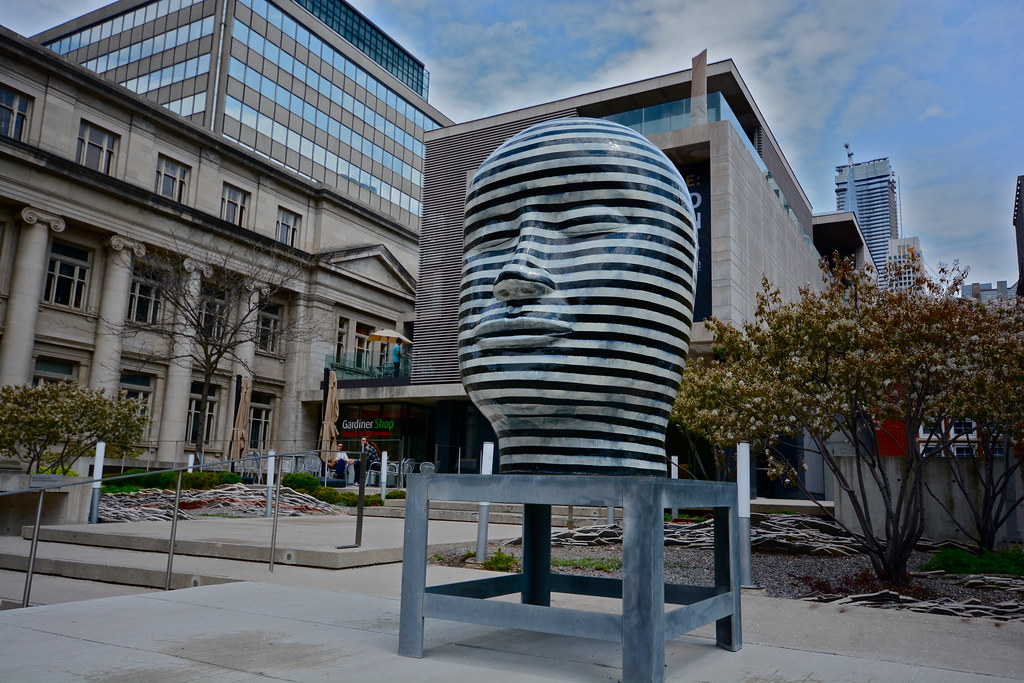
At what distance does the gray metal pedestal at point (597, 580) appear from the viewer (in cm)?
384

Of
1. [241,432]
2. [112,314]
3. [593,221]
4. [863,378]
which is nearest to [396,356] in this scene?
[241,432]

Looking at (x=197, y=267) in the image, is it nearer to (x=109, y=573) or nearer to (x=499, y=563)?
(x=109, y=573)

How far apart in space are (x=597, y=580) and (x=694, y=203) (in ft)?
73.8

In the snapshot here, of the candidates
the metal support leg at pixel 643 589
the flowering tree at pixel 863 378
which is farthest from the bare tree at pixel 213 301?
the metal support leg at pixel 643 589

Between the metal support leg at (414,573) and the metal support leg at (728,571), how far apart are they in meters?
1.92

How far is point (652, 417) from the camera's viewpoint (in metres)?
4.57

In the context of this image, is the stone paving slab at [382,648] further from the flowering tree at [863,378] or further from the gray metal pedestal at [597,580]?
the flowering tree at [863,378]

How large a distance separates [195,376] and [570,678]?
34.7 m

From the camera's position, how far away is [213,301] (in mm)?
27625

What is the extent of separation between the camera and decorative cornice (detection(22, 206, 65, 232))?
2830 centimetres

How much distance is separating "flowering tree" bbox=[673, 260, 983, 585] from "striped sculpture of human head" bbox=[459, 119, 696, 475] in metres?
5.71

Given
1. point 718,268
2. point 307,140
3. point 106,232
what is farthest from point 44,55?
point 718,268

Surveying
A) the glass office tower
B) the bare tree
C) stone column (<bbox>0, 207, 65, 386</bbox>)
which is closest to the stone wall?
the bare tree

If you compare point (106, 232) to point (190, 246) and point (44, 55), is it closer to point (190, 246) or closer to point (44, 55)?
point (190, 246)
